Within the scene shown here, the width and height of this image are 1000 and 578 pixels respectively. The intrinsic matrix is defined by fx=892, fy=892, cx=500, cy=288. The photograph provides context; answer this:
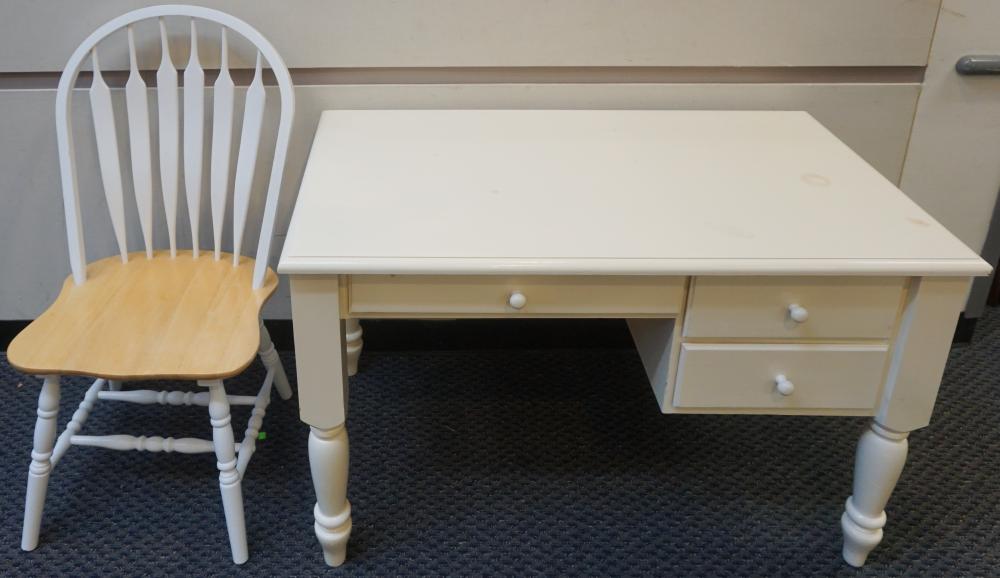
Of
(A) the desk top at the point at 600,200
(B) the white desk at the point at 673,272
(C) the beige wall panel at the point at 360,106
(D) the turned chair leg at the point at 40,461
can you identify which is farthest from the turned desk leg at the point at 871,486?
(D) the turned chair leg at the point at 40,461

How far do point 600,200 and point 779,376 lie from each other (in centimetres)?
38

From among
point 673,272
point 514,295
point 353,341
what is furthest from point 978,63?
point 353,341

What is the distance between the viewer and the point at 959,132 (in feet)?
6.15

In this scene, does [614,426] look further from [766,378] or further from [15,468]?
[15,468]

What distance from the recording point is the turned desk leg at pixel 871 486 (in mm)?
1420

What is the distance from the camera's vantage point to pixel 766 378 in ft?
4.46

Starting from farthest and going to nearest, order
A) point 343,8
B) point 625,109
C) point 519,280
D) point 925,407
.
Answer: point 625,109, point 343,8, point 925,407, point 519,280

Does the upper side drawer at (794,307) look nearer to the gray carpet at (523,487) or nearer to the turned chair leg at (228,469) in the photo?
the gray carpet at (523,487)

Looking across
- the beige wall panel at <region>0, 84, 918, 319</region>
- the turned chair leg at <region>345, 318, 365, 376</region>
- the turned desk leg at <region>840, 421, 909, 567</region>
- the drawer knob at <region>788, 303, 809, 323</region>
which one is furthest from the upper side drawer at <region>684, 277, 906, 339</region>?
the turned chair leg at <region>345, 318, 365, 376</region>

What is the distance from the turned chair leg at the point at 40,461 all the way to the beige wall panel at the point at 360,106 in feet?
1.71

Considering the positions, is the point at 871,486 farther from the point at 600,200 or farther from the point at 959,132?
the point at 959,132

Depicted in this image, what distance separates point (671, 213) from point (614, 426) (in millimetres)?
679

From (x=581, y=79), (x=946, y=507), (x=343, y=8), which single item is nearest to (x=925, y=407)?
(x=946, y=507)

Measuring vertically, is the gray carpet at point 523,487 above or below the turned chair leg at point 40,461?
below
